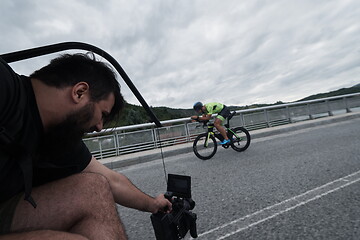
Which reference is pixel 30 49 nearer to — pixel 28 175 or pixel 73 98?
pixel 73 98

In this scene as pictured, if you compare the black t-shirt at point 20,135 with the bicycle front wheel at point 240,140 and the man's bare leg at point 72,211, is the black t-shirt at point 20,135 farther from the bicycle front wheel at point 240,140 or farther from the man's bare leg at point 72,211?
the bicycle front wheel at point 240,140

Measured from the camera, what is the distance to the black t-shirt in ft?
2.84

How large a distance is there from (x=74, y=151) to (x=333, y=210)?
214cm

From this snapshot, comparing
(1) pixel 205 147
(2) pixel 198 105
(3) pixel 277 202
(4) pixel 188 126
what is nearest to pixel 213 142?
(1) pixel 205 147

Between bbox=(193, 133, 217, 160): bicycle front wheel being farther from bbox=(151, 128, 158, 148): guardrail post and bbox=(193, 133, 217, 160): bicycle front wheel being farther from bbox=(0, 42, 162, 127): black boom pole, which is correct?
bbox=(0, 42, 162, 127): black boom pole

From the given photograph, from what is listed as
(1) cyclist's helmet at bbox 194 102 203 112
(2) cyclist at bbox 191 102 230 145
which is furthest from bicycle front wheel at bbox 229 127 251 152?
(1) cyclist's helmet at bbox 194 102 203 112

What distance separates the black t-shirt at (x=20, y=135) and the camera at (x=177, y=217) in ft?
2.12

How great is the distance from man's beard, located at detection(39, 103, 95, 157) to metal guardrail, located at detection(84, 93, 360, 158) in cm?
308

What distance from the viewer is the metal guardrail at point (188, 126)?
733 centimetres

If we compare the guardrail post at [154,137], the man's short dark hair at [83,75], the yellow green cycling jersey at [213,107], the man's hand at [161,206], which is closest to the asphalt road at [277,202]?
the man's hand at [161,206]

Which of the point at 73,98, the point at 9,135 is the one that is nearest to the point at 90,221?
the point at 9,135

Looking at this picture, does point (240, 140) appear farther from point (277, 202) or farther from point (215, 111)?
point (277, 202)

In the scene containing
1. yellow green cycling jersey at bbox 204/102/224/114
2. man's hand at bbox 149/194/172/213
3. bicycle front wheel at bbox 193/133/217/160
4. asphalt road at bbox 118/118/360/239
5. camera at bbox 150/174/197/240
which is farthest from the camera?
yellow green cycling jersey at bbox 204/102/224/114

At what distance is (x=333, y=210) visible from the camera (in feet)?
5.60
